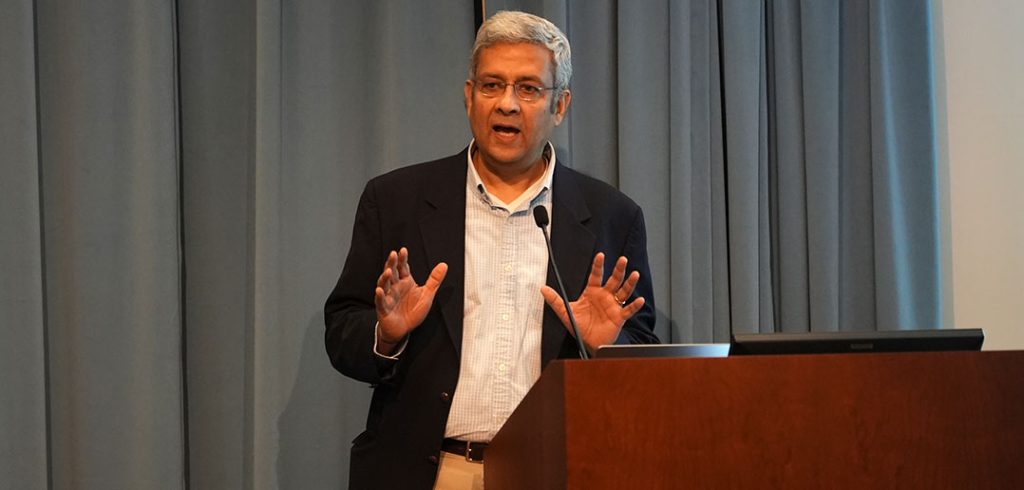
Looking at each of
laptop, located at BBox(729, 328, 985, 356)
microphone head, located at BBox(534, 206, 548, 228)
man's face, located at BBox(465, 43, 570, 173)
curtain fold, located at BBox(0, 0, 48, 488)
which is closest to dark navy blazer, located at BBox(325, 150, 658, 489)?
man's face, located at BBox(465, 43, 570, 173)

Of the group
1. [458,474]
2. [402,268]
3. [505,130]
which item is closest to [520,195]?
[505,130]

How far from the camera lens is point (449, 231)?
104 inches

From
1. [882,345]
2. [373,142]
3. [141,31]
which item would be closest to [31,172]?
[141,31]

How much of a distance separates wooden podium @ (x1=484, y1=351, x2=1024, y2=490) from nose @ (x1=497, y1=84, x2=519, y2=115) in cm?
120

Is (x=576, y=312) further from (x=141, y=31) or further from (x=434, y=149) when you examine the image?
(x=141, y=31)

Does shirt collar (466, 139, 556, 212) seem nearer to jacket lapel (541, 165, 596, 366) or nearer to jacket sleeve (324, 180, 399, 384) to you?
jacket lapel (541, 165, 596, 366)

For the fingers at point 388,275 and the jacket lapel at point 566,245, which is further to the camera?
the jacket lapel at point 566,245

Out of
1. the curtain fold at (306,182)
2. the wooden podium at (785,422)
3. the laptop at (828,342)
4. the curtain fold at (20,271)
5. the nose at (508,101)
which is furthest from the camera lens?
the curtain fold at (306,182)

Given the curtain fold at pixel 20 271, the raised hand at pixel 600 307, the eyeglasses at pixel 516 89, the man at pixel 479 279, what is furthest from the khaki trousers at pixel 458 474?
the curtain fold at pixel 20 271

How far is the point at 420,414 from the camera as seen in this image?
2.43 m

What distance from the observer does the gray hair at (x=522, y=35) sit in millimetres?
2719

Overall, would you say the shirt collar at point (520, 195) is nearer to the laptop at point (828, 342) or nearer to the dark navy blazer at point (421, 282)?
the dark navy blazer at point (421, 282)

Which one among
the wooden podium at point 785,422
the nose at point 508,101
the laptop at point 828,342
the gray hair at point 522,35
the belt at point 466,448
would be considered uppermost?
the gray hair at point 522,35

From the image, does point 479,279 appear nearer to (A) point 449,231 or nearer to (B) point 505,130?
(A) point 449,231
